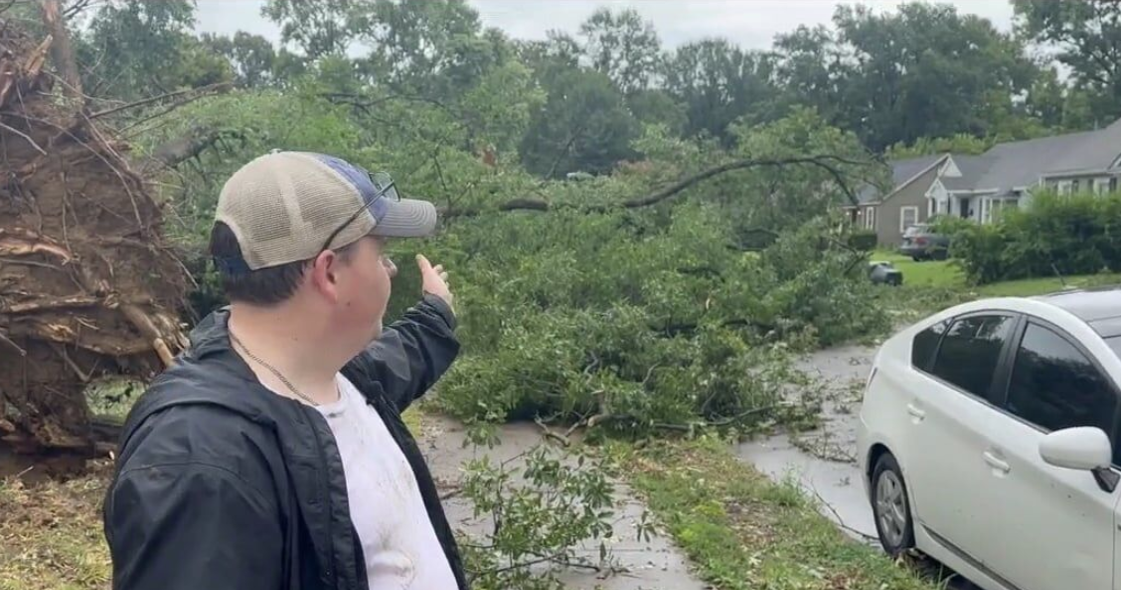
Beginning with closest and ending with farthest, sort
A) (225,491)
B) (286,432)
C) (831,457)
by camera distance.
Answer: (225,491), (286,432), (831,457)

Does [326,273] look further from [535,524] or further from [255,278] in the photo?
[535,524]

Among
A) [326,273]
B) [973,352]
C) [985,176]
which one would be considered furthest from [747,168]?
[985,176]

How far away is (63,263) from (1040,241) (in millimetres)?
25822

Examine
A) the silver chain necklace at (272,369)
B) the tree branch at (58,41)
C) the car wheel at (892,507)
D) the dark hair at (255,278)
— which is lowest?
the car wheel at (892,507)

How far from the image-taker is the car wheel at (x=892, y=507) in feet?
18.5

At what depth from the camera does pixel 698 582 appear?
18.4ft

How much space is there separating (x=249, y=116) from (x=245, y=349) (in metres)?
9.64

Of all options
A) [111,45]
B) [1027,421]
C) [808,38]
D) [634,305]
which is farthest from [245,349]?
[808,38]

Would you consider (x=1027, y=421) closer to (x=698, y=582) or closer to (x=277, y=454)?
(x=698, y=582)

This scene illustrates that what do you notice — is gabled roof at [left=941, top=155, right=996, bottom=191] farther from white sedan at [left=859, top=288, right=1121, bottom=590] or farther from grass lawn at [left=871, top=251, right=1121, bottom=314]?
white sedan at [left=859, top=288, right=1121, bottom=590]

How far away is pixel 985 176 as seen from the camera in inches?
2031

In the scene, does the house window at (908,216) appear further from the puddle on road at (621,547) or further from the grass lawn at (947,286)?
the puddle on road at (621,547)

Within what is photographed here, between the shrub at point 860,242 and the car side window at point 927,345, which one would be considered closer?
the car side window at point 927,345

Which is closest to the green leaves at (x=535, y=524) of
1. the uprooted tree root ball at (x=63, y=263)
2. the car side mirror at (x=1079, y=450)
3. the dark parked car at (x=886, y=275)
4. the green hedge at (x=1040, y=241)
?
the car side mirror at (x=1079, y=450)
